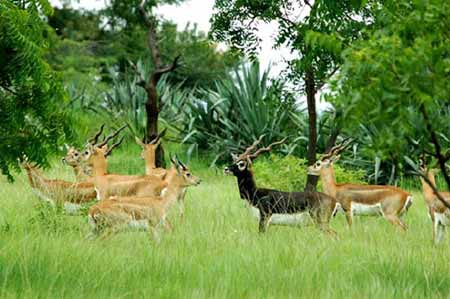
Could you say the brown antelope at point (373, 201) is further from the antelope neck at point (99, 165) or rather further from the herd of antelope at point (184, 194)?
the antelope neck at point (99, 165)

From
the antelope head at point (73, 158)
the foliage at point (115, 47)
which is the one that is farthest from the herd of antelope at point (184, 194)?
the foliage at point (115, 47)

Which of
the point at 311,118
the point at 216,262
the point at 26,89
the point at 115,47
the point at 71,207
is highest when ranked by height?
the point at 115,47

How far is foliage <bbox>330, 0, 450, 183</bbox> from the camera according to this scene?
622 cm

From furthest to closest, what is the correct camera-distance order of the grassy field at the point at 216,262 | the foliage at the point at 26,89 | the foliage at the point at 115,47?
the foliage at the point at 115,47
the foliage at the point at 26,89
the grassy field at the point at 216,262

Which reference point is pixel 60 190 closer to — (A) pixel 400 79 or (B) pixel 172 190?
(B) pixel 172 190

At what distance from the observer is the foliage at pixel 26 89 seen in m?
7.57

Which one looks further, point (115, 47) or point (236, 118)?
point (115, 47)

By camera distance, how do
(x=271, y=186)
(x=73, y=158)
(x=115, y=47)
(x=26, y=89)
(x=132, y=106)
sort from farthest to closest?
(x=115, y=47) → (x=132, y=106) → (x=271, y=186) → (x=73, y=158) → (x=26, y=89)

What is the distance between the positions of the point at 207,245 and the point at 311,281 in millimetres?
1959

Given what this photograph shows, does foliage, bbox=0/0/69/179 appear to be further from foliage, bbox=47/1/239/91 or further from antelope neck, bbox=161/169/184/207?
foliage, bbox=47/1/239/91

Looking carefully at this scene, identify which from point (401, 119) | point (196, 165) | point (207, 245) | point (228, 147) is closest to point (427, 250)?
point (207, 245)

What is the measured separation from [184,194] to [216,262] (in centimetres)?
405

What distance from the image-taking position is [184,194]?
12523mm

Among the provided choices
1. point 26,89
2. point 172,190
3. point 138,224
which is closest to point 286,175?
point 172,190
